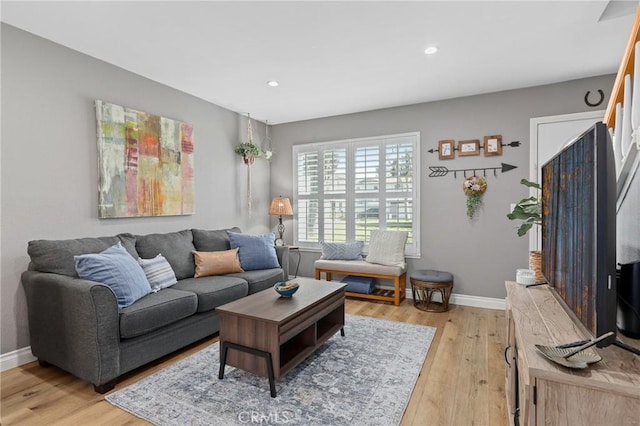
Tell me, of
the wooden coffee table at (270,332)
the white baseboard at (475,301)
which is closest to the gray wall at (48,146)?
the wooden coffee table at (270,332)

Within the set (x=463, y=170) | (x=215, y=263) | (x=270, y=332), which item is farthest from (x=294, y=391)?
(x=463, y=170)

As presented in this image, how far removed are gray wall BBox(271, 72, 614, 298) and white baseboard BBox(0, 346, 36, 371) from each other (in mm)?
3851

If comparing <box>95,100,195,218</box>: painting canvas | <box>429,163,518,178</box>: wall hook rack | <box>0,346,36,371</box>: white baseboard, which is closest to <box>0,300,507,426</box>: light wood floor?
<box>0,346,36,371</box>: white baseboard

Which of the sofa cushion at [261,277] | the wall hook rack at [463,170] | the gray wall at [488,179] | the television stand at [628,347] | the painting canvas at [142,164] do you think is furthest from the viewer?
the wall hook rack at [463,170]

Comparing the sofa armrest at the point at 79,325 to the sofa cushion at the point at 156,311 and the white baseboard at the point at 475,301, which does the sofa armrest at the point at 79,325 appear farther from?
the white baseboard at the point at 475,301

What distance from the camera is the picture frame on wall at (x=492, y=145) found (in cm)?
370

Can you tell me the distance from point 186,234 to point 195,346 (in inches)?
48.1

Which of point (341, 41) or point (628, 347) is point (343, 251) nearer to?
point (341, 41)

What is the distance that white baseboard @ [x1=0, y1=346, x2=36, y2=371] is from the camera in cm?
235

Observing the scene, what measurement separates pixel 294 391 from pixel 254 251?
1824mm

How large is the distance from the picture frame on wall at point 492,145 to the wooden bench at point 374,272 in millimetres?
1701

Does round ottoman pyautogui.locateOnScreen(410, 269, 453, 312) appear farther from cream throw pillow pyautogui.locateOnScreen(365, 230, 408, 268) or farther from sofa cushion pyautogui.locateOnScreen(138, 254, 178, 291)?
sofa cushion pyautogui.locateOnScreen(138, 254, 178, 291)

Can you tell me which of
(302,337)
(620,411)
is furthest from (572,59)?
(302,337)

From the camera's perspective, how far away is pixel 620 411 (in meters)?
0.90
